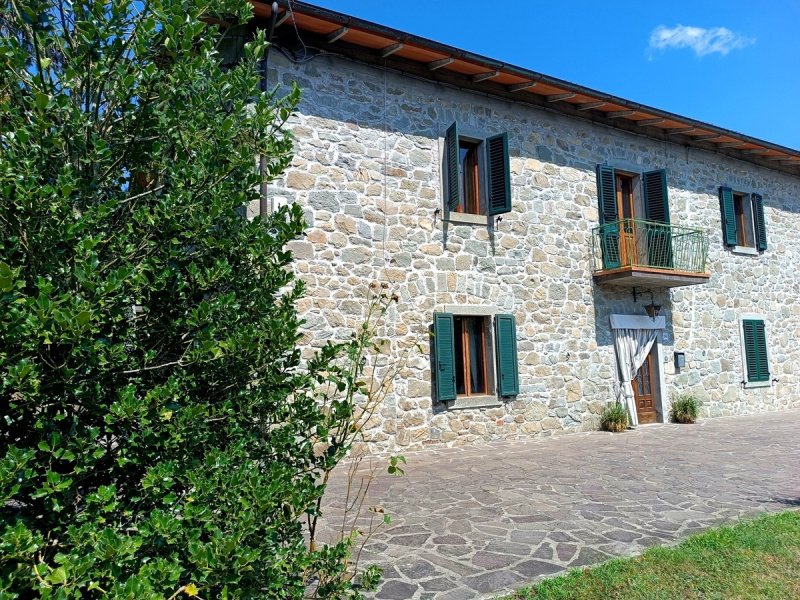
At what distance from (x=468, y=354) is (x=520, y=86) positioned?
15.4ft

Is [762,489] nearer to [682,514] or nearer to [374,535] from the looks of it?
[682,514]

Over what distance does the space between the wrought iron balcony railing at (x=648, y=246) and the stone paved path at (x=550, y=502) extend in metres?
3.45

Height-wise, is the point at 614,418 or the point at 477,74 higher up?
the point at 477,74

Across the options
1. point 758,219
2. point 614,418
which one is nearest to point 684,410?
point 614,418

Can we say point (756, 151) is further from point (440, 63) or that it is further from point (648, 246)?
point (440, 63)

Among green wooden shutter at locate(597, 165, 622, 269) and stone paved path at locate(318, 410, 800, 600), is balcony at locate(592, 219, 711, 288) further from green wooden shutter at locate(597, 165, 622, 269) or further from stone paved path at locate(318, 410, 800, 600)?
stone paved path at locate(318, 410, 800, 600)

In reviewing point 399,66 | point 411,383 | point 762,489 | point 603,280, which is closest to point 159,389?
point 762,489

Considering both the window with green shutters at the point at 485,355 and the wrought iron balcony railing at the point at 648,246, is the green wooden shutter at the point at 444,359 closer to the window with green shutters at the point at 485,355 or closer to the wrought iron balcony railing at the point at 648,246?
the window with green shutters at the point at 485,355

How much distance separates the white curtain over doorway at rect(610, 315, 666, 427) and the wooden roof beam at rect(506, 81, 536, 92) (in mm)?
4518

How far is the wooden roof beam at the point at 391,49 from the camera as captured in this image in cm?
884

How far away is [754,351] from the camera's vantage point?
1354cm

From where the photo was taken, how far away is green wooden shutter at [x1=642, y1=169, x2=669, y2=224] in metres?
11.9

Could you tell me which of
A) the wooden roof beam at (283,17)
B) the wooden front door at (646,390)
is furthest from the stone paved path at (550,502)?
the wooden roof beam at (283,17)

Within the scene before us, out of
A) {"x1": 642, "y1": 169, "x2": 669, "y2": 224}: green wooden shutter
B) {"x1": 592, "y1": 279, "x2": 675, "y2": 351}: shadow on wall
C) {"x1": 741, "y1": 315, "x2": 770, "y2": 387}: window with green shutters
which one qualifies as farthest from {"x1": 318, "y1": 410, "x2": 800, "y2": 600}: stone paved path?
{"x1": 642, "y1": 169, "x2": 669, "y2": 224}: green wooden shutter
